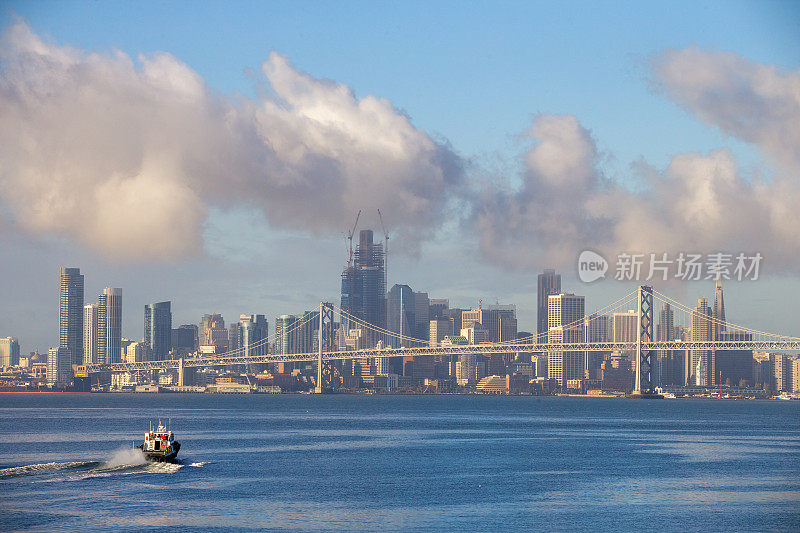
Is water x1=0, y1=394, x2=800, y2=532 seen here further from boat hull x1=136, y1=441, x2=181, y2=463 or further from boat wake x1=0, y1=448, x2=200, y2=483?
boat hull x1=136, y1=441, x2=181, y2=463

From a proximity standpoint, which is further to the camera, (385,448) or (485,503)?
(385,448)

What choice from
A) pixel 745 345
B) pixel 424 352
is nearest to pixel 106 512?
pixel 745 345

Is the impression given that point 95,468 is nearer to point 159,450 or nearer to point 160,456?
point 160,456

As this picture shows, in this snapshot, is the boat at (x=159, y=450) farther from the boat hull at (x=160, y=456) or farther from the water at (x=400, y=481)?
the water at (x=400, y=481)

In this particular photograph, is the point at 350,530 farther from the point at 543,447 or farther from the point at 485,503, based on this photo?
the point at 543,447

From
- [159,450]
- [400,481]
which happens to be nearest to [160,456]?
[159,450]

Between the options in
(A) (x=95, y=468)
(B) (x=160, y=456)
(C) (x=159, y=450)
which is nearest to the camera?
(A) (x=95, y=468)
